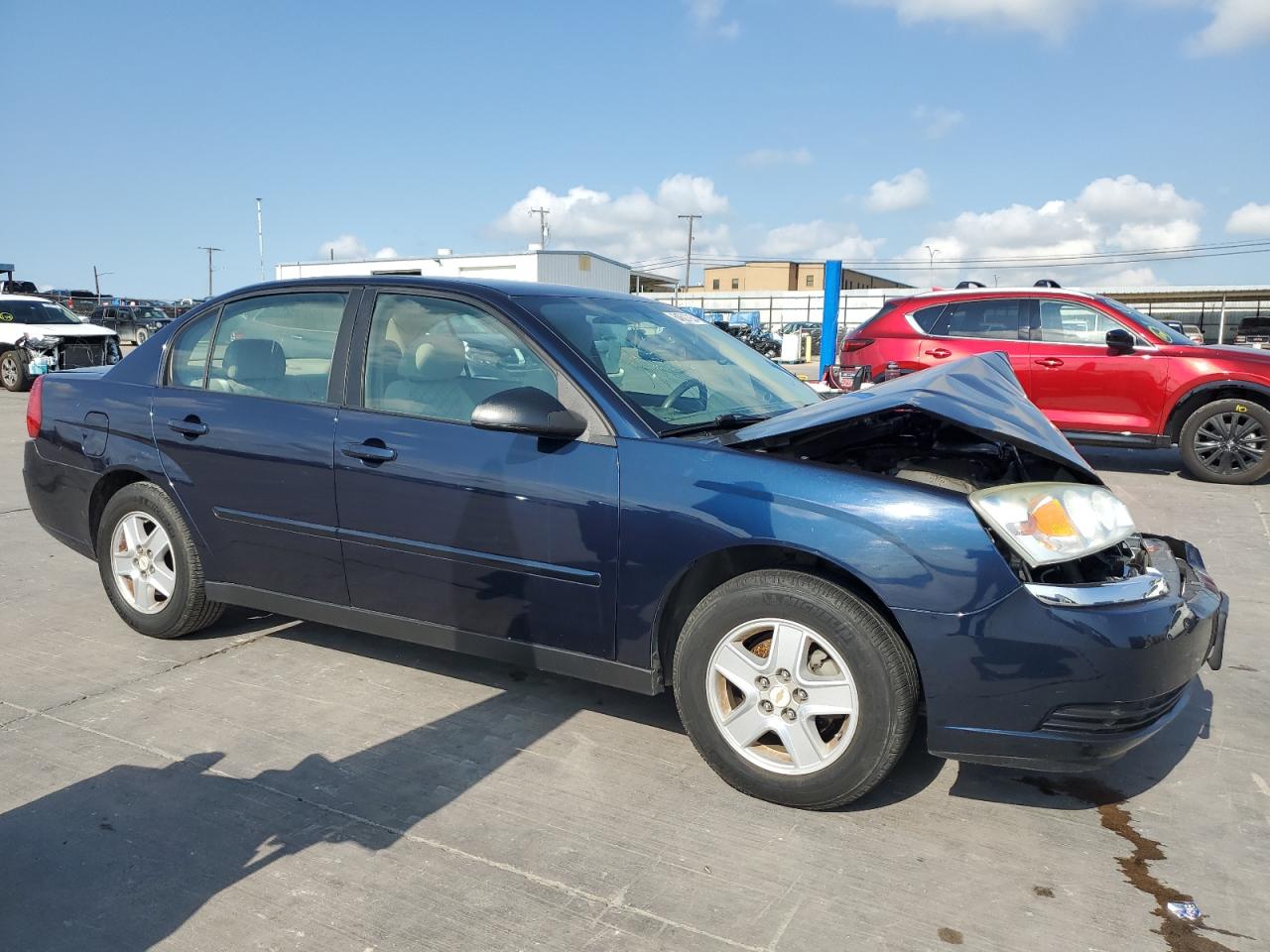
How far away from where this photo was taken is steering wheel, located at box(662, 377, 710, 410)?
3.43m

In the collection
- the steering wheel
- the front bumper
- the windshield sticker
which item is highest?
the windshield sticker

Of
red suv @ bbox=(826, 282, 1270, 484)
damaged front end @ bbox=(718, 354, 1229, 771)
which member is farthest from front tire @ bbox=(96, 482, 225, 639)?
red suv @ bbox=(826, 282, 1270, 484)

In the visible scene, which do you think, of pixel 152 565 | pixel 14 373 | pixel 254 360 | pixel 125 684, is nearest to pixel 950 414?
pixel 254 360

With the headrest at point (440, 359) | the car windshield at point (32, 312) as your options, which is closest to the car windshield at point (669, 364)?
the headrest at point (440, 359)

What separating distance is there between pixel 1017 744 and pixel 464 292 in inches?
95.2

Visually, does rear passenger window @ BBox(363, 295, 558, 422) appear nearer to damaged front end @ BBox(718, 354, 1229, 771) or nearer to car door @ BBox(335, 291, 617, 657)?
car door @ BBox(335, 291, 617, 657)

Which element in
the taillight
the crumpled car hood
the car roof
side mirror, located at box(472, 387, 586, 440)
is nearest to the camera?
the crumpled car hood

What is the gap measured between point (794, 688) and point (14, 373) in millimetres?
20272

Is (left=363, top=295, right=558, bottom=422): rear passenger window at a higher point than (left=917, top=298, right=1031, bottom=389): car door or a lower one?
lower

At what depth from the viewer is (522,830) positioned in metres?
2.83

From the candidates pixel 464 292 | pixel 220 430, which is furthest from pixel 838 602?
pixel 220 430

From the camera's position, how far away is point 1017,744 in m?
2.67

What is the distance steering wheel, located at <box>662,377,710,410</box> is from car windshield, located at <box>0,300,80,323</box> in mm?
19691

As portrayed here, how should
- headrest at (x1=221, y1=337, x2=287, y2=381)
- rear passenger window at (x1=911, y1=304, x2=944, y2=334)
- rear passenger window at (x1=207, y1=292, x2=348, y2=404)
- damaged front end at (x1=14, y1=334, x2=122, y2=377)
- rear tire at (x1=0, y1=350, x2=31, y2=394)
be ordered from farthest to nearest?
rear tire at (x1=0, y1=350, x2=31, y2=394), damaged front end at (x1=14, y1=334, x2=122, y2=377), rear passenger window at (x1=911, y1=304, x2=944, y2=334), headrest at (x1=221, y1=337, x2=287, y2=381), rear passenger window at (x1=207, y1=292, x2=348, y2=404)
